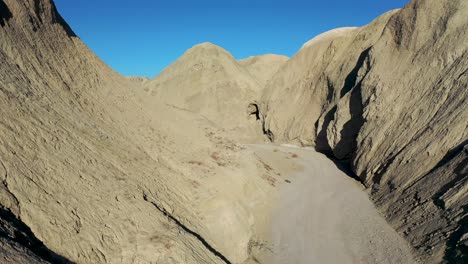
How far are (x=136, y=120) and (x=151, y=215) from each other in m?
6.76

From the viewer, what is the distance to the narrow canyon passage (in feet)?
44.0

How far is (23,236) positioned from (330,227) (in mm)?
12456

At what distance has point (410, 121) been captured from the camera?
20.2 m

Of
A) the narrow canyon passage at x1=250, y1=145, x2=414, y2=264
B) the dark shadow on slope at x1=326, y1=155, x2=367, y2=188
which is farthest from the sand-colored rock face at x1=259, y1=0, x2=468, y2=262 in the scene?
the narrow canyon passage at x1=250, y1=145, x2=414, y2=264

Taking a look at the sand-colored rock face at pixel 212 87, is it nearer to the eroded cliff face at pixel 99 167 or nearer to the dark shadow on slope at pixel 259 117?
the dark shadow on slope at pixel 259 117

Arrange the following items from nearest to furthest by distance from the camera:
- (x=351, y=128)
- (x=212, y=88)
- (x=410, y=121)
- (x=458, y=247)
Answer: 1. (x=458, y=247)
2. (x=410, y=121)
3. (x=351, y=128)
4. (x=212, y=88)

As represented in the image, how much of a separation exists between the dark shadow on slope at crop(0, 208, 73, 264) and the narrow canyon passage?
8403 millimetres

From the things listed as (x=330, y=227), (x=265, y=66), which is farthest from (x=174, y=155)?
(x=265, y=66)

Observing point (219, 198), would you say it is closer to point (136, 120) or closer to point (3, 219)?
point (136, 120)

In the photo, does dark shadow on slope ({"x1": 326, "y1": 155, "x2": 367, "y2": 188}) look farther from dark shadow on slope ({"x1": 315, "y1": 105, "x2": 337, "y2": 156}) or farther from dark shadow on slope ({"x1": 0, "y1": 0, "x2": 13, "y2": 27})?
dark shadow on slope ({"x1": 0, "y1": 0, "x2": 13, "y2": 27})

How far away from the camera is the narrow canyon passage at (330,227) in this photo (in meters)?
13.4

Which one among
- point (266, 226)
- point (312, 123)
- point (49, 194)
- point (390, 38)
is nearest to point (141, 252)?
point (49, 194)

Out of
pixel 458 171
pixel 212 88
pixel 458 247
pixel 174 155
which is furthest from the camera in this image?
pixel 212 88

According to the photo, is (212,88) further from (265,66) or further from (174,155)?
(174,155)
